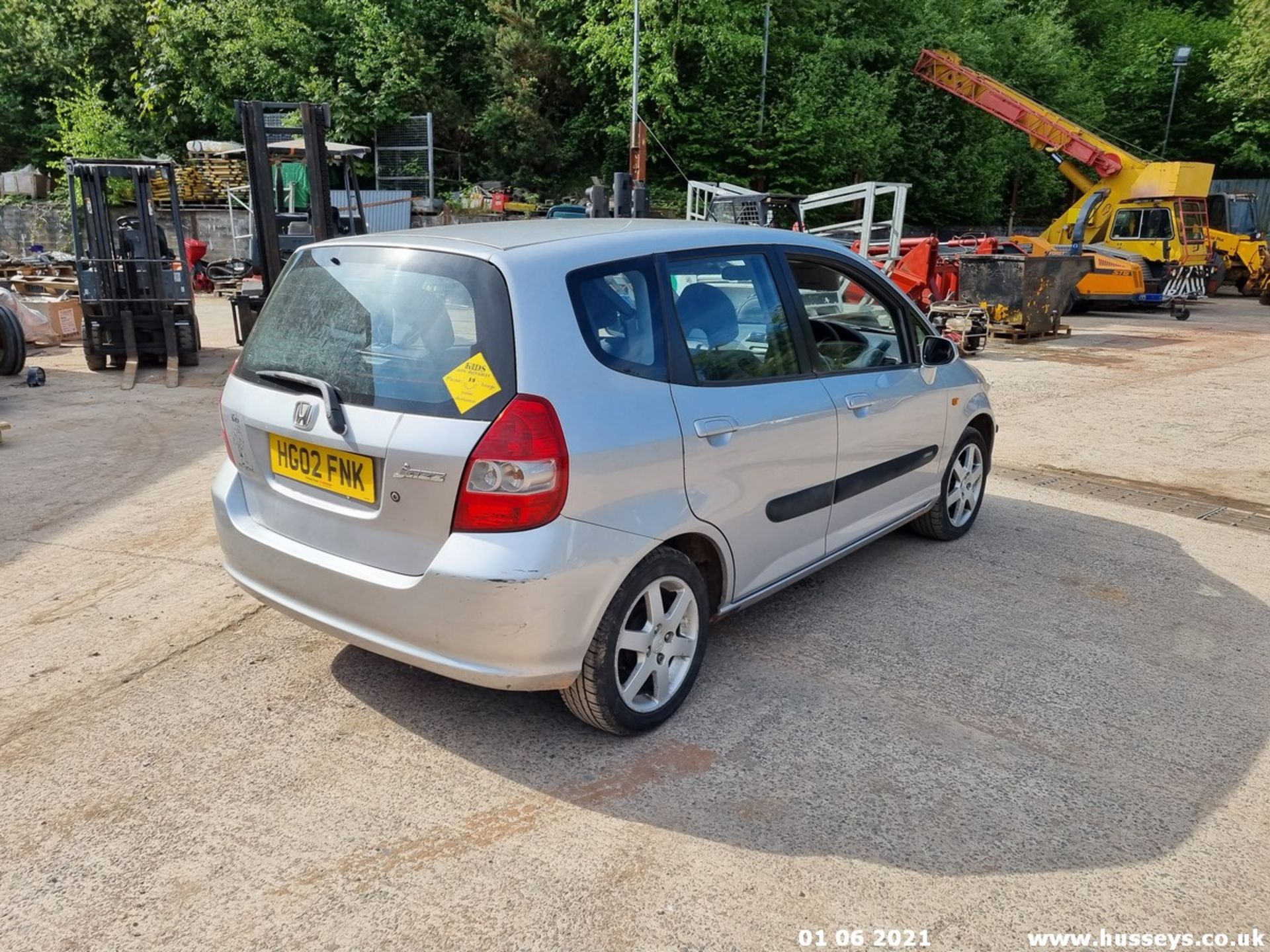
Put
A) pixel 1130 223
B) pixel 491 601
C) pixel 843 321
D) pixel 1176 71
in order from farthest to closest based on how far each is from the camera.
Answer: pixel 1176 71 → pixel 1130 223 → pixel 843 321 → pixel 491 601

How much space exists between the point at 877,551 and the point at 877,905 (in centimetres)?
271

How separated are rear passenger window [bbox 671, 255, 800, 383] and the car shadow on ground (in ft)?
3.89

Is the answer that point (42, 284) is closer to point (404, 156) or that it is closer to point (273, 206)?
point (273, 206)

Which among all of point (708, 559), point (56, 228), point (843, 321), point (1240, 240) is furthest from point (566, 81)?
point (708, 559)

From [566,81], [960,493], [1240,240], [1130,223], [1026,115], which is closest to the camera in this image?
[960,493]

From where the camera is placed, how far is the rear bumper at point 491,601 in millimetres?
2707

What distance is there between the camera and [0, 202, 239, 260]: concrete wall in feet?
72.8

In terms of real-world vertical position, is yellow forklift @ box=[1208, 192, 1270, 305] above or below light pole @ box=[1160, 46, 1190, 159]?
below

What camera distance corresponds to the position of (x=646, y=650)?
3137mm

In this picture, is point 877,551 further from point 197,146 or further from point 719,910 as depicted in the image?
point 197,146

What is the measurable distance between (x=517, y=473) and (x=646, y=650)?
836mm

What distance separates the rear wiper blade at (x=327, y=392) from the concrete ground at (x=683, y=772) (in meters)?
1.09

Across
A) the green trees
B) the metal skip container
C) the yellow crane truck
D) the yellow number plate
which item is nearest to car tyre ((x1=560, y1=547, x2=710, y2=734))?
the yellow number plate

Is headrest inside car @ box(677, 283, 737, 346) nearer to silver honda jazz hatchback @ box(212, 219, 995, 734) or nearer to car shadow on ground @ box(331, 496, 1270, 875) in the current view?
silver honda jazz hatchback @ box(212, 219, 995, 734)
